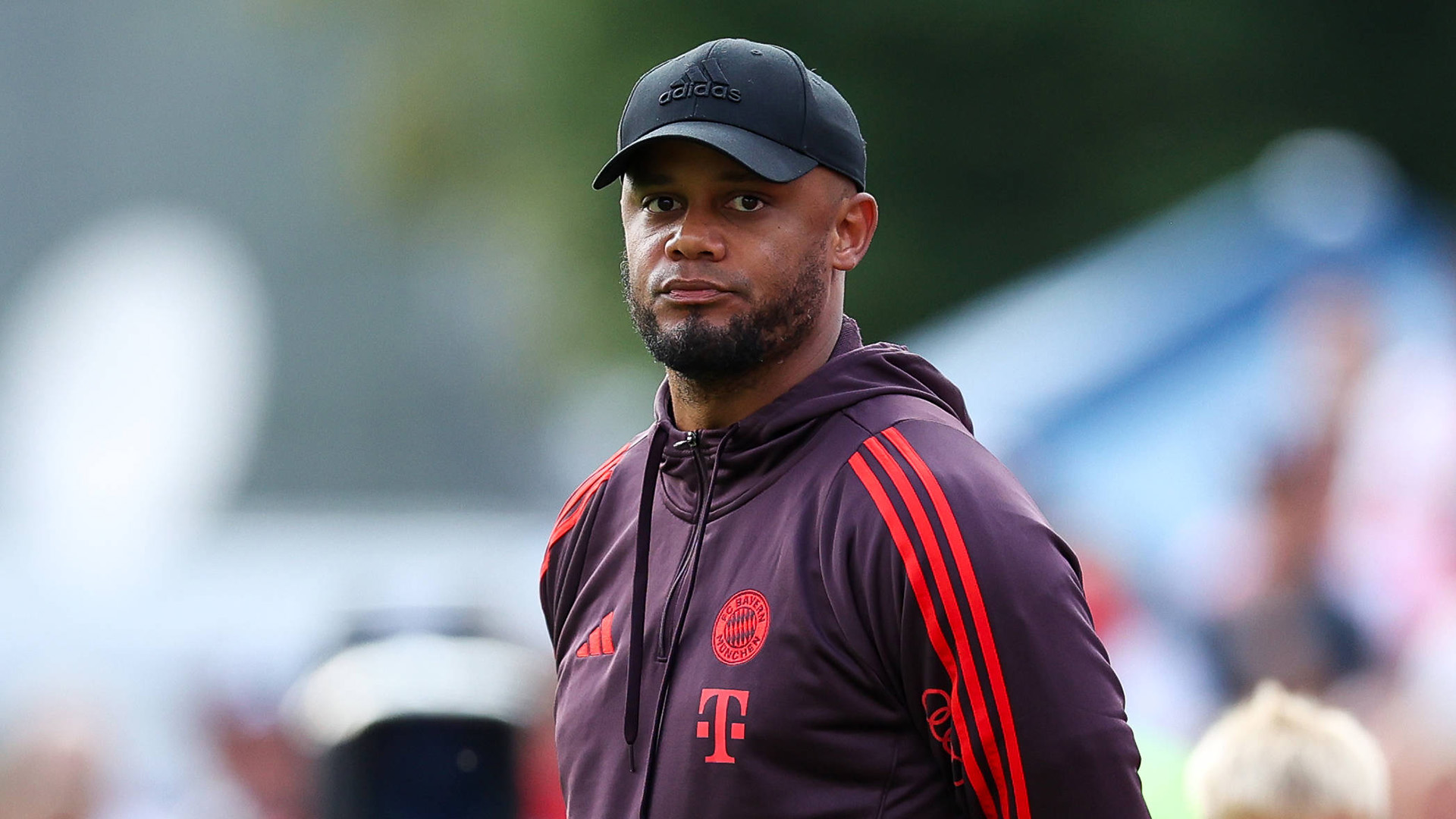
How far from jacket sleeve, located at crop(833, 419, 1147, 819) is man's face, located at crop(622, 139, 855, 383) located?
342 millimetres

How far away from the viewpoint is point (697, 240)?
2.67m

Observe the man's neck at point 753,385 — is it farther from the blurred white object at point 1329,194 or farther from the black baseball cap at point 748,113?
the blurred white object at point 1329,194

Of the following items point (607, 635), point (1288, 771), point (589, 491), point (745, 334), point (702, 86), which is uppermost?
point (702, 86)

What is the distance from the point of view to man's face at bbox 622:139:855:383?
2.67 metres

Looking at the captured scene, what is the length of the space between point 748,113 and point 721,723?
33.1 inches

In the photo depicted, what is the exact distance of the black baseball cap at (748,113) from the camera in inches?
104

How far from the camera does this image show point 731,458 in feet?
8.89

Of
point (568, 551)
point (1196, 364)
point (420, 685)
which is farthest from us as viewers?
point (1196, 364)

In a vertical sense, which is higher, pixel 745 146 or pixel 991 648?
pixel 745 146

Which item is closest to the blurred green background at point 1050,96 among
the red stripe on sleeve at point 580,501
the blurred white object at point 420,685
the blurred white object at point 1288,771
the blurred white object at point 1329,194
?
the blurred white object at point 1329,194

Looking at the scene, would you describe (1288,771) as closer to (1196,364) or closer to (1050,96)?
(1196,364)

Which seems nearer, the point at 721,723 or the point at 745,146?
the point at 721,723

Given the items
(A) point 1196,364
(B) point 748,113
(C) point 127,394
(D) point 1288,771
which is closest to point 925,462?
(B) point 748,113

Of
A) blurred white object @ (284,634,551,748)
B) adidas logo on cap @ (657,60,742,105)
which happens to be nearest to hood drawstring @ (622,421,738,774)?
adidas logo on cap @ (657,60,742,105)
